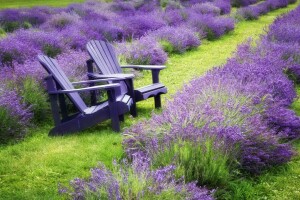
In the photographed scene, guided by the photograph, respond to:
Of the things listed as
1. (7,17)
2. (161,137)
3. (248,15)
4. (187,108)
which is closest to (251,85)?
(187,108)

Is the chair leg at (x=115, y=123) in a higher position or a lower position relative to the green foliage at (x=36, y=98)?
lower

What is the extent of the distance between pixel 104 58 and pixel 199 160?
289 centimetres

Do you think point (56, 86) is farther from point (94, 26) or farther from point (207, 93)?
point (94, 26)

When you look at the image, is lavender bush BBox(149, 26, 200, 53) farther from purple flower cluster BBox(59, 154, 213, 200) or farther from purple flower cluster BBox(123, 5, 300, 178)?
purple flower cluster BBox(59, 154, 213, 200)

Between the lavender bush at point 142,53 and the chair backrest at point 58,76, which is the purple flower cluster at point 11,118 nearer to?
the chair backrest at point 58,76

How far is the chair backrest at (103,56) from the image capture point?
17.8 feet

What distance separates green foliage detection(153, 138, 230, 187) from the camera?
10.7 feet

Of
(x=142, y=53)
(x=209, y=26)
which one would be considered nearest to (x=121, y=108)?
(x=142, y=53)

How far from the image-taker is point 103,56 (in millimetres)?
5762

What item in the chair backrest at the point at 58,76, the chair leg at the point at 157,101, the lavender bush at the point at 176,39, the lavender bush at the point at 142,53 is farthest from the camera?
the lavender bush at the point at 176,39

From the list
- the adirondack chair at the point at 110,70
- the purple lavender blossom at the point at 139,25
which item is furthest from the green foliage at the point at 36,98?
the purple lavender blossom at the point at 139,25

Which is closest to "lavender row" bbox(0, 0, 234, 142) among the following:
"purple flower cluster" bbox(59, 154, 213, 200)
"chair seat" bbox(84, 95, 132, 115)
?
"chair seat" bbox(84, 95, 132, 115)

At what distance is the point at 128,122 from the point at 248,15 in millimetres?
12647

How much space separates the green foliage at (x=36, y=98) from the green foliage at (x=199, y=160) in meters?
2.49
